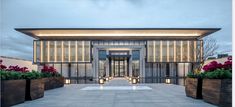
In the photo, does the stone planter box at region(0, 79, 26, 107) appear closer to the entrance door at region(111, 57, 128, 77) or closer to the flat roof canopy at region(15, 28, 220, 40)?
the flat roof canopy at region(15, 28, 220, 40)

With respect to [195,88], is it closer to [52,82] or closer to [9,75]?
[9,75]

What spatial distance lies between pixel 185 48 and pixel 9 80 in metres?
44.2

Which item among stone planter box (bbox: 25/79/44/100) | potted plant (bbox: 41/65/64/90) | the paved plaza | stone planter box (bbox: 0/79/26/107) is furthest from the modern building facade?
stone planter box (bbox: 0/79/26/107)

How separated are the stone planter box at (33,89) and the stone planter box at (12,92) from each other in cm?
53

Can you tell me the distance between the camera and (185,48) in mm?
50531

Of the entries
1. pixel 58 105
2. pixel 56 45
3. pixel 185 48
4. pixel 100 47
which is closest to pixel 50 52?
pixel 56 45

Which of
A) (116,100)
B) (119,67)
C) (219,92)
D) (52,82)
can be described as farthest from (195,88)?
(119,67)

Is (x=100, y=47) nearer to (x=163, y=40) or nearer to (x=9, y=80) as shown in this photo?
(x=163, y=40)

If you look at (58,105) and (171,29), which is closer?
(58,105)

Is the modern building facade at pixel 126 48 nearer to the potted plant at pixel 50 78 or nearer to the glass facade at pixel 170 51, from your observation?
the glass facade at pixel 170 51

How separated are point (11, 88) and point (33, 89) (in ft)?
7.10

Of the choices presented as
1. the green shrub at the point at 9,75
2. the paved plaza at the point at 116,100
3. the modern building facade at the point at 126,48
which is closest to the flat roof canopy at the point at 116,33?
the modern building facade at the point at 126,48

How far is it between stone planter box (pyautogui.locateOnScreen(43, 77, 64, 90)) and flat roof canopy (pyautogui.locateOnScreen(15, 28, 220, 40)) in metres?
29.4

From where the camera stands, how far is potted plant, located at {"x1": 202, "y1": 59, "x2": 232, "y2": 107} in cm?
875
